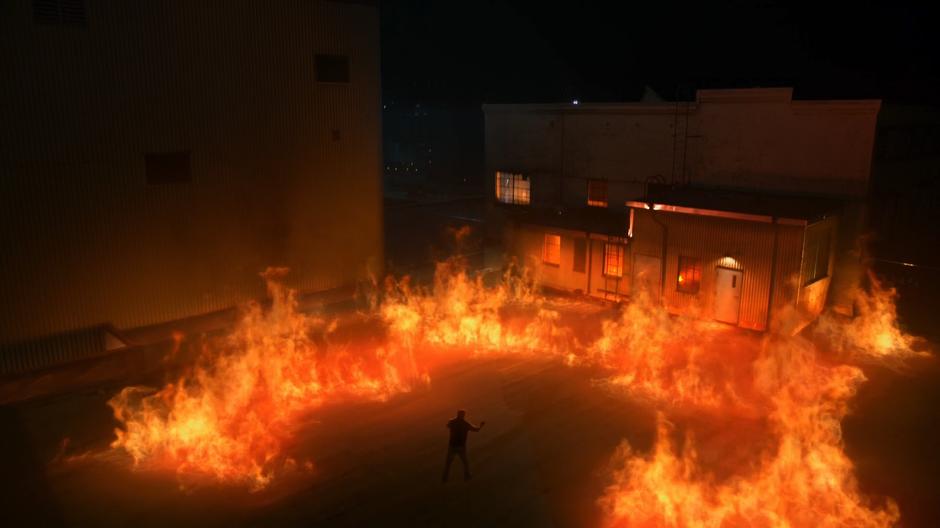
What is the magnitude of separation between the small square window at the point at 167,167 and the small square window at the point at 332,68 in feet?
17.6

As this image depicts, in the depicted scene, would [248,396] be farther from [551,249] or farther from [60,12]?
[551,249]

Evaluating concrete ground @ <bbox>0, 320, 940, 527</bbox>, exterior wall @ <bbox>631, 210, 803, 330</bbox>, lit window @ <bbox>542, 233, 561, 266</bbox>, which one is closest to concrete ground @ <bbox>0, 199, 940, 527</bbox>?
concrete ground @ <bbox>0, 320, 940, 527</bbox>

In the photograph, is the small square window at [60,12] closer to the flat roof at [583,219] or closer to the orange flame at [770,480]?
the flat roof at [583,219]

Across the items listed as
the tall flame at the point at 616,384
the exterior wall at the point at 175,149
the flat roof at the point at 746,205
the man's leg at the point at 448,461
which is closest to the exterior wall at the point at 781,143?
the flat roof at the point at 746,205

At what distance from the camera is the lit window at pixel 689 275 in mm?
20656

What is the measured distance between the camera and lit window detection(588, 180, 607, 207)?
26155 mm

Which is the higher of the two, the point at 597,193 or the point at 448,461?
the point at 597,193

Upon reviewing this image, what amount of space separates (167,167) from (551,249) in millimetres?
13507

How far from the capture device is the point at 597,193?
86.6 ft

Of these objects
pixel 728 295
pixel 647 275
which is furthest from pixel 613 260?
→ pixel 728 295

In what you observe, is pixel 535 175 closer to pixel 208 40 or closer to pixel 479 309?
pixel 479 309

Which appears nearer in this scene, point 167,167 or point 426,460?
point 426,460

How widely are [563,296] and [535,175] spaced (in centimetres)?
640

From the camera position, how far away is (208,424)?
13.7 meters
